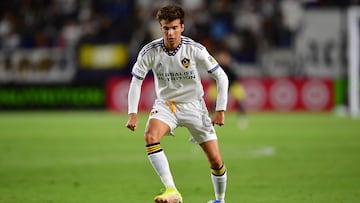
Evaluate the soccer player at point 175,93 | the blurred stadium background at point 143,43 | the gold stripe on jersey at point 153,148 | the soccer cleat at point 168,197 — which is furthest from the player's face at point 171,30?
the blurred stadium background at point 143,43

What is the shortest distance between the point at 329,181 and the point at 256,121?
14371 millimetres

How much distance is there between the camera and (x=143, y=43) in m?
30.0

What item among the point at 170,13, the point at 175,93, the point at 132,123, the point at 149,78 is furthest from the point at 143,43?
the point at 170,13

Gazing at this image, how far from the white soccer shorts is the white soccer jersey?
72 mm

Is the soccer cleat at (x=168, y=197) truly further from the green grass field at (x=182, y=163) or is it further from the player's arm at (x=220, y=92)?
the green grass field at (x=182, y=163)

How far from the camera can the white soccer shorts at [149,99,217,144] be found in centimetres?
833

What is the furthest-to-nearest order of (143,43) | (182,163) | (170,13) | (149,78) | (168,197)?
(149,78)
(143,43)
(182,163)
(170,13)
(168,197)

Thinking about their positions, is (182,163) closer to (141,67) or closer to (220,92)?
(220,92)

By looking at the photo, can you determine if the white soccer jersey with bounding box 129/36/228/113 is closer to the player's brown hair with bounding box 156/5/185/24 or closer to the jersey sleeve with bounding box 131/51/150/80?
the jersey sleeve with bounding box 131/51/150/80

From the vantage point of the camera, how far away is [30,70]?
31.4 meters

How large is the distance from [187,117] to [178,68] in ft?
1.70

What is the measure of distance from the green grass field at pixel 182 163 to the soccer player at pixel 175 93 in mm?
1429

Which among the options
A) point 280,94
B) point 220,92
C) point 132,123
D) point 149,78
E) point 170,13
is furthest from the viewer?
point 149,78

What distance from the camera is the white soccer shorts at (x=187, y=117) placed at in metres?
8.33
